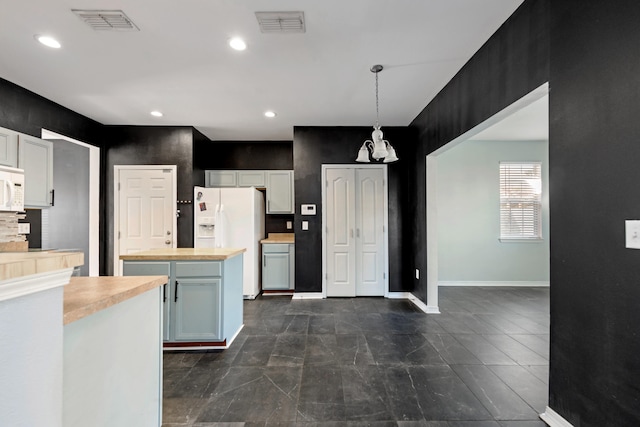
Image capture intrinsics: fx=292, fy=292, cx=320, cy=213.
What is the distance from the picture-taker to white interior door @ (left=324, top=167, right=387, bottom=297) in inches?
178

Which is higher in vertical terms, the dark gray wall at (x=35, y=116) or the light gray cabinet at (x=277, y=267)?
the dark gray wall at (x=35, y=116)

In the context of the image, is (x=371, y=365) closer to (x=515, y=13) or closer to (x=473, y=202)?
(x=515, y=13)

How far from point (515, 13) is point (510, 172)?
13.0 feet

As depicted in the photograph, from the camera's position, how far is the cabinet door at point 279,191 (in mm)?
5258

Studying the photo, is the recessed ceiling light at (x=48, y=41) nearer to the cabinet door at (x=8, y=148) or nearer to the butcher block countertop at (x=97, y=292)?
the cabinet door at (x=8, y=148)

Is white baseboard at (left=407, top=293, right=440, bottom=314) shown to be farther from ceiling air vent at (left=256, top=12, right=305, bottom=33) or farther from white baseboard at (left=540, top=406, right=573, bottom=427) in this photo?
Answer: ceiling air vent at (left=256, top=12, right=305, bottom=33)

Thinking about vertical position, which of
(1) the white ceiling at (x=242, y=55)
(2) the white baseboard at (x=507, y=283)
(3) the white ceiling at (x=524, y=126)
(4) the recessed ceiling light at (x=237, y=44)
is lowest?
(2) the white baseboard at (x=507, y=283)

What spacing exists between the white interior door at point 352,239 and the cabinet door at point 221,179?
5.84ft

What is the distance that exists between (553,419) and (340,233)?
3.15m

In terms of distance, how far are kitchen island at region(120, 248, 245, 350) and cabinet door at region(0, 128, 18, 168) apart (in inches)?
62.4

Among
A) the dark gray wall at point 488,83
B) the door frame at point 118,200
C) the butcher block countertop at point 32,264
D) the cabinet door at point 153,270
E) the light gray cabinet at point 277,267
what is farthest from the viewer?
the light gray cabinet at point 277,267

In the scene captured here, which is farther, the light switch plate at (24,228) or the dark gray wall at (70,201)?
the dark gray wall at (70,201)

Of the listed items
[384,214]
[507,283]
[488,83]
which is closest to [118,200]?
[384,214]

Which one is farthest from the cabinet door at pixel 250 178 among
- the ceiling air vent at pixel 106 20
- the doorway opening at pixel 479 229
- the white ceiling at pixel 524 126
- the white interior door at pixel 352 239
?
the white ceiling at pixel 524 126
